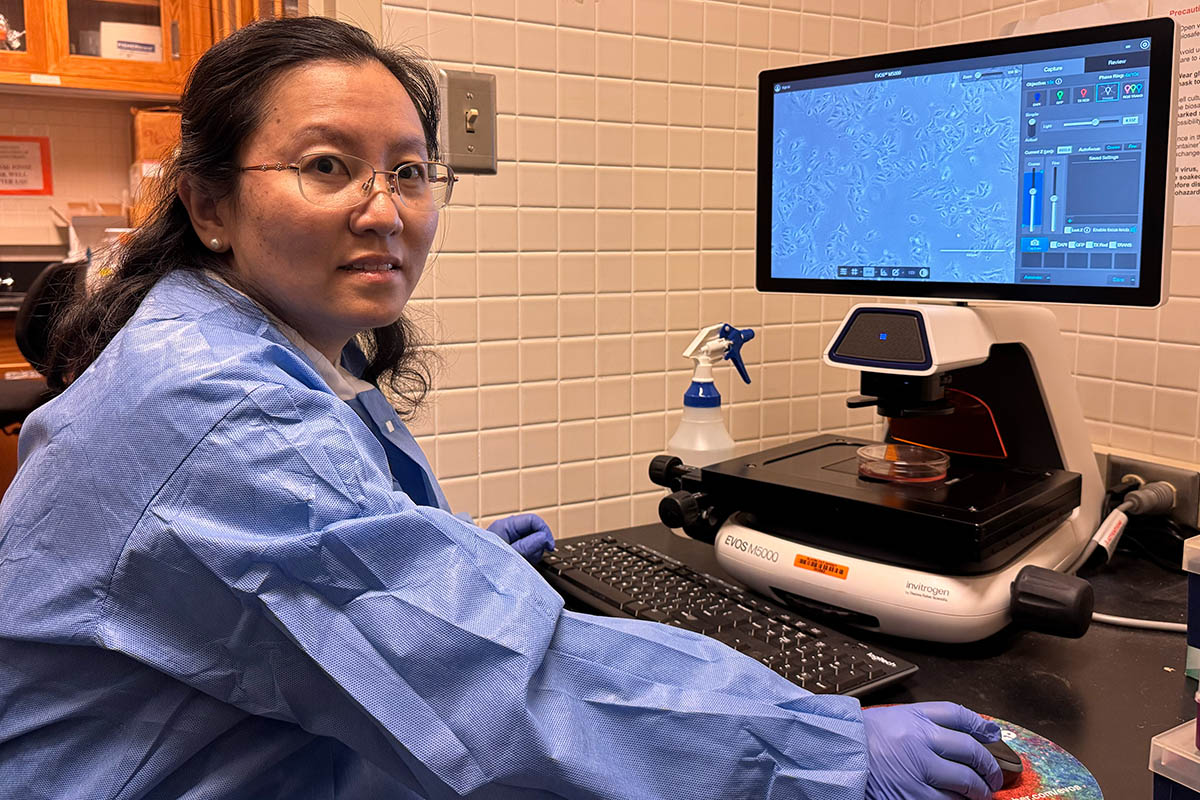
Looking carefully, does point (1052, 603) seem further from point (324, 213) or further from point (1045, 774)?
point (324, 213)

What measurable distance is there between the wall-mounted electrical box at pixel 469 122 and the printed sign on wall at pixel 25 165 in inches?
122

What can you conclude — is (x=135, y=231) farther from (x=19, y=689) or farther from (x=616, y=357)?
(x=616, y=357)

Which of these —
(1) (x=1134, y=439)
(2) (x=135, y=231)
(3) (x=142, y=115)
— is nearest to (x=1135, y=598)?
(1) (x=1134, y=439)

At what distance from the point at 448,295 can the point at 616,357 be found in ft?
1.06

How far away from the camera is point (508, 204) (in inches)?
59.5

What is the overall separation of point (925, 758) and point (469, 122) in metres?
1.09

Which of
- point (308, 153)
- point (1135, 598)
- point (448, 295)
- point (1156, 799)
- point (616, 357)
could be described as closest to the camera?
point (1156, 799)

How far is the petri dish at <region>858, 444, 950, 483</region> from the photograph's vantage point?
3.67ft

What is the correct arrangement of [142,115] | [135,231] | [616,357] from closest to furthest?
[135,231]
[616,357]
[142,115]

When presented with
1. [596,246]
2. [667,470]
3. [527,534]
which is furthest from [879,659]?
[596,246]

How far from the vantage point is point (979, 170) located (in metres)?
1.09

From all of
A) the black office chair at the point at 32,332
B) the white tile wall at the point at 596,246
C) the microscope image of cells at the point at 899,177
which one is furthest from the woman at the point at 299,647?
the black office chair at the point at 32,332

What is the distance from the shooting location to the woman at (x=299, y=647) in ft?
1.92

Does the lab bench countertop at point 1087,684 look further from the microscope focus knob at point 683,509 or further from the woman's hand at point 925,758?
the microscope focus knob at point 683,509
